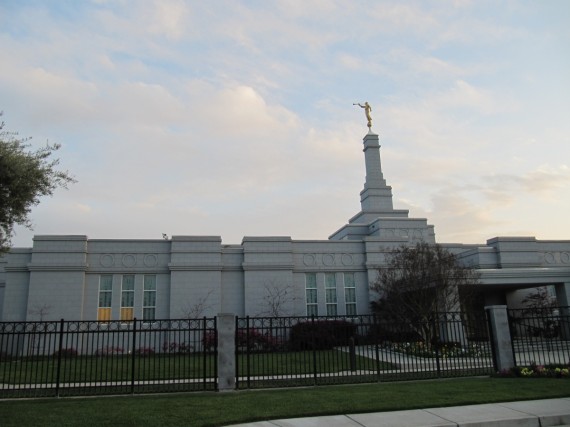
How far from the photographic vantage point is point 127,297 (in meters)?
28.5

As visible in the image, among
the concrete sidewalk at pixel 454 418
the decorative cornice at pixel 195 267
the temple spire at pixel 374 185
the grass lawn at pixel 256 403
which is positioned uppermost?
the temple spire at pixel 374 185

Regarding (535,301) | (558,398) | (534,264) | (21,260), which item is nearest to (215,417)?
(558,398)

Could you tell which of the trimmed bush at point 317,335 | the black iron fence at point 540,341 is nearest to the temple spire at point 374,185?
the trimmed bush at point 317,335

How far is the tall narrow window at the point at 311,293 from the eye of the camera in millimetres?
30375

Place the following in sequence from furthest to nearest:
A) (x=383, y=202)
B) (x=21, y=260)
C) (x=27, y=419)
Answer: (x=383, y=202)
(x=21, y=260)
(x=27, y=419)

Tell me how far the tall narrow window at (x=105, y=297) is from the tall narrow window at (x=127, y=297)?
28.4 inches

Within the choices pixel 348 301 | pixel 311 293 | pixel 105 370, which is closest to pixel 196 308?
pixel 311 293

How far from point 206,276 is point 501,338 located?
18126 millimetres

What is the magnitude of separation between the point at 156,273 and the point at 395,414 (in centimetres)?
2184

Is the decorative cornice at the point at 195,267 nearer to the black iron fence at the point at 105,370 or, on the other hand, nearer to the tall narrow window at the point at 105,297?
the tall narrow window at the point at 105,297

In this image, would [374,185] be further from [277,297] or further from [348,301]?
[277,297]

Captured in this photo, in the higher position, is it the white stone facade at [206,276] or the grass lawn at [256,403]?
the white stone facade at [206,276]

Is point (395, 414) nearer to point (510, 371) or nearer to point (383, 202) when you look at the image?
point (510, 371)

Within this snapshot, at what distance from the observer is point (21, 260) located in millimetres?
28172
